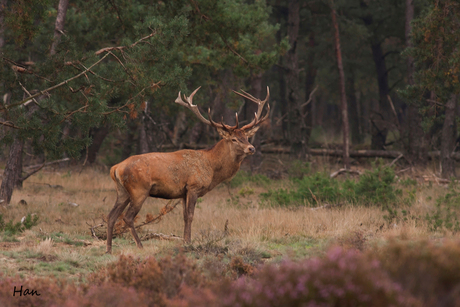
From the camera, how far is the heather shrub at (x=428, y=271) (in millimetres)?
3695

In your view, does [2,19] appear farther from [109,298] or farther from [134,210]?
[109,298]

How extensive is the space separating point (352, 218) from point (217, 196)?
21.6 feet

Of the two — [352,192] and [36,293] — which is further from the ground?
[352,192]

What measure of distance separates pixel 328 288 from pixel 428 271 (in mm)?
869

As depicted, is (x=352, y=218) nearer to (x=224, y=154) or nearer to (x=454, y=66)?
(x=224, y=154)

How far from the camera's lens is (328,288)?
11.9 ft

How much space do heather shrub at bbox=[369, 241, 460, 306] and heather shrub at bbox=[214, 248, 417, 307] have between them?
0.54ft

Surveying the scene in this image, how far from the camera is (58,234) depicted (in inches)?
362

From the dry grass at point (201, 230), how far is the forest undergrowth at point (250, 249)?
3 centimetres

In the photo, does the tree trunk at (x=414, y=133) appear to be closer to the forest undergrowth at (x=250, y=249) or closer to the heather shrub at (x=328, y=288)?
the forest undergrowth at (x=250, y=249)

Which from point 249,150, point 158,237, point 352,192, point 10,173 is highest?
point 249,150

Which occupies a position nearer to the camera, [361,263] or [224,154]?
[361,263]

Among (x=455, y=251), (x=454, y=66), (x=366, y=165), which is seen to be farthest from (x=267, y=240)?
(x=366, y=165)

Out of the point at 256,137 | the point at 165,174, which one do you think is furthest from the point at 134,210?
the point at 256,137
